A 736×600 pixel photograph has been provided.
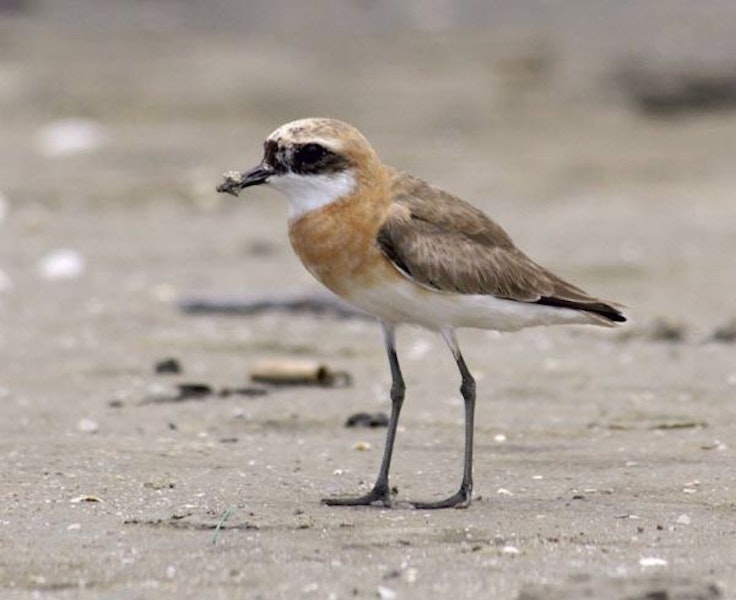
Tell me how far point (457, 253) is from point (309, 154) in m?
0.64

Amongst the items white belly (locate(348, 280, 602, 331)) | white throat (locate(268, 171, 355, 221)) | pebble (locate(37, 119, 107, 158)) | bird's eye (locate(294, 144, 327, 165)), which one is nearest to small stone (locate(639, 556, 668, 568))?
white belly (locate(348, 280, 602, 331))

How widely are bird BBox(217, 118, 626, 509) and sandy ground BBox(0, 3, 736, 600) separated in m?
0.59

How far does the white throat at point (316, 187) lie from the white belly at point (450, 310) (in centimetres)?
33

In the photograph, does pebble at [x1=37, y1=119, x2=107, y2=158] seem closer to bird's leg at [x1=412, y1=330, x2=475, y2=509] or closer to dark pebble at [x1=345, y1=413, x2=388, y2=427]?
dark pebble at [x1=345, y1=413, x2=388, y2=427]

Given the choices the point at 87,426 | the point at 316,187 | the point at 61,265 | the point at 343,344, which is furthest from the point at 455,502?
the point at 61,265

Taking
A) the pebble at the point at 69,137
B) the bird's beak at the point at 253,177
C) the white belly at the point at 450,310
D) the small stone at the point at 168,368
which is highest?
the pebble at the point at 69,137

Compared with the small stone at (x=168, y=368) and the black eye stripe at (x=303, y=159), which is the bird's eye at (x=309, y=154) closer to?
the black eye stripe at (x=303, y=159)

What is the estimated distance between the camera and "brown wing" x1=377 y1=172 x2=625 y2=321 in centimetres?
661

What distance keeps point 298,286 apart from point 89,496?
514 cm

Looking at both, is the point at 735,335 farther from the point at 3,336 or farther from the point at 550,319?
the point at 3,336

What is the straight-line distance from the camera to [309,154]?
21.6 feet

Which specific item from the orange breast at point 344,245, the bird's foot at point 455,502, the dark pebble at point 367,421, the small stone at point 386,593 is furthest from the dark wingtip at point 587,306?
the small stone at point 386,593

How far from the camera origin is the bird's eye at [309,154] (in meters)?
6.56

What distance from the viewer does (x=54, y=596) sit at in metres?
5.25
